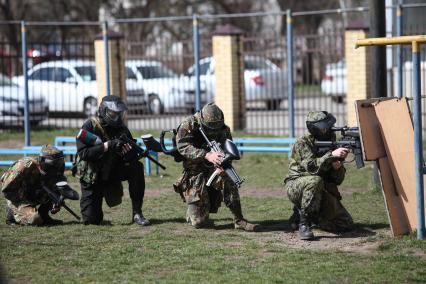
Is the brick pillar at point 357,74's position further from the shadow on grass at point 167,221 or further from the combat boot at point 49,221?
the combat boot at point 49,221

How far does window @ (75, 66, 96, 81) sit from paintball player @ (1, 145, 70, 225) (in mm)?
10898

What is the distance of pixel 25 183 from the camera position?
9500mm

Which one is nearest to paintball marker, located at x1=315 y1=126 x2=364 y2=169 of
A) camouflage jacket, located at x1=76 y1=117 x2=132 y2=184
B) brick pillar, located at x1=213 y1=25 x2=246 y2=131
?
camouflage jacket, located at x1=76 y1=117 x2=132 y2=184

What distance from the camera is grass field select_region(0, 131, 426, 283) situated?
23.4 ft

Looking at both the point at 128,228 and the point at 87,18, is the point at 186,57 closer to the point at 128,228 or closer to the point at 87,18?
the point at 128,228

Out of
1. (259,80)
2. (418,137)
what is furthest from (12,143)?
(418,137)

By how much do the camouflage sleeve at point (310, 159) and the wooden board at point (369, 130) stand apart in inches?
15.1

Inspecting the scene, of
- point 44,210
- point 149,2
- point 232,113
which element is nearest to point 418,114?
point 44,210

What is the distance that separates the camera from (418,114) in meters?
7.86

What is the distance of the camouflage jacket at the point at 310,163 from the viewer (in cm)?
848

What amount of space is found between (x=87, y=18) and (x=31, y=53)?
1849cm

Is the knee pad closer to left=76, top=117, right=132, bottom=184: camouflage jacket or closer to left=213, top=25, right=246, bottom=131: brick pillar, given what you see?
left=76, top=117, right=132, bottom=184: camouflage jacket

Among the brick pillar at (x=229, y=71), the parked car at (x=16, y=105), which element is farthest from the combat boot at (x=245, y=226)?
the parked car at (x=16, y=105)

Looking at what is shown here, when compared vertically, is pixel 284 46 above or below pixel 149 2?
below
